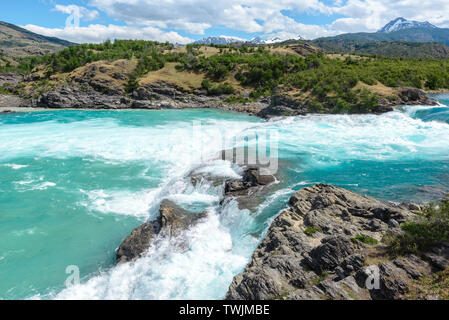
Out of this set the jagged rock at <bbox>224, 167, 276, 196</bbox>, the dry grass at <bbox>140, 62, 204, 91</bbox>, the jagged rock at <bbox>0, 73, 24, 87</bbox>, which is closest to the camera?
the jagged rock at <bbox>224, 167, 276, 196</bbox>

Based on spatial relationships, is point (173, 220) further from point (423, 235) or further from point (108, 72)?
point (108, 72)

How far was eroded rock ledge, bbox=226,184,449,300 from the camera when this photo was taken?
295 inches

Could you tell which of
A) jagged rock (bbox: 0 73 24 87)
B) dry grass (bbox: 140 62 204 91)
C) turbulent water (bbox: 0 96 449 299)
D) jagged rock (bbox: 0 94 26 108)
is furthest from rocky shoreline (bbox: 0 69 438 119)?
turbulent water (bbox: 0 96 449 299)

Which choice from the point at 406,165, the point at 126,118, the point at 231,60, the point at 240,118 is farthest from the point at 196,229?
the point at 231,60

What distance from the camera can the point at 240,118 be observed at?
4475 cm

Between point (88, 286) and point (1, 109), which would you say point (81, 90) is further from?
point (88, 286)

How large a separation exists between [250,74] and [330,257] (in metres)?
63.1

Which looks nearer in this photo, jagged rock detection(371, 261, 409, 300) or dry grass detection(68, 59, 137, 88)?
jagged rock detection(371, 261, 409, 300)

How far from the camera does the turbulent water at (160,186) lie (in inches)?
441

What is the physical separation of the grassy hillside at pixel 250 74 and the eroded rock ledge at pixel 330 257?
3016 centimetres

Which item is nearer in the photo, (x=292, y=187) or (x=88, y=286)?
(x=88, y=286)

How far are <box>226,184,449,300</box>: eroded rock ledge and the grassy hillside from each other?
99.0 ft

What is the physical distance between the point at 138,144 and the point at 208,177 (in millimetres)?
14150

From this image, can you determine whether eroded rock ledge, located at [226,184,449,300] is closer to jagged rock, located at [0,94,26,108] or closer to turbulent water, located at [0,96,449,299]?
turbulent water, located at [0,96,449,299]
